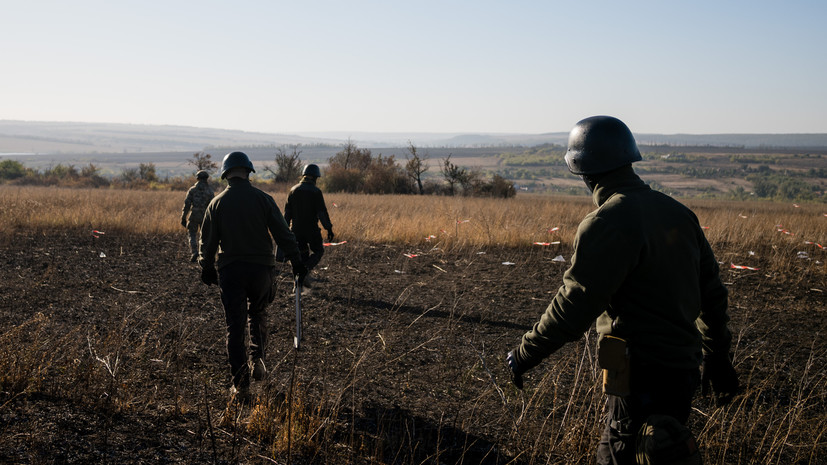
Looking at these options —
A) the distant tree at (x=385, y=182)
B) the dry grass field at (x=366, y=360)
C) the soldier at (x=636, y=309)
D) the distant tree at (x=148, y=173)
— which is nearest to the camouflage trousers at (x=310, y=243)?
the dry grass field at (x=366, y=360)

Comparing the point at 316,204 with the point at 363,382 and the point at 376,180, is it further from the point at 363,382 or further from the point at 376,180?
the point at 376,180

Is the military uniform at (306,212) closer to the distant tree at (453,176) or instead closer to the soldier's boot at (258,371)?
the soldier's boot at (258,371)

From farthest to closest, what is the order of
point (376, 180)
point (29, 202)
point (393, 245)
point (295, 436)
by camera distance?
point (376, 180) → point (29, 202) → point (393, 245) → point (295, 436)

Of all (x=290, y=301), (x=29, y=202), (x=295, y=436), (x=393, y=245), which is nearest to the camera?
(x=295, y=436)

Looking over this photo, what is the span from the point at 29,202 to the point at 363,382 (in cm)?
1785

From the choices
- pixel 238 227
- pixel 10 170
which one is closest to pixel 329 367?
pixel 238 227

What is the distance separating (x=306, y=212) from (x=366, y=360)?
3549 mm

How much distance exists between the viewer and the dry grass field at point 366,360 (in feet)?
11.2

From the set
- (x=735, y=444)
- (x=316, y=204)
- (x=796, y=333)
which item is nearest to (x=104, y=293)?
(x=316, y=204)

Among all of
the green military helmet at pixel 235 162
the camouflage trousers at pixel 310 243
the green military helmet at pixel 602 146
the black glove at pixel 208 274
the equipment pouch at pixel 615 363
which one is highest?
the green military helmet at pixel 602 146

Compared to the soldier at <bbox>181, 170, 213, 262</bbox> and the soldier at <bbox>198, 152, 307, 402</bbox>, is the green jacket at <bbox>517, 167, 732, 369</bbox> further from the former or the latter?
the soldier at <bbox>181, 170, 213, 262</bbox>

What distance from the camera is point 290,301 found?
783cm

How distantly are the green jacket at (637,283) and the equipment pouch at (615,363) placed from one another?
0.09m

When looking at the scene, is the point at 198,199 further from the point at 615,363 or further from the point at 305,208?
the point at 615,363
